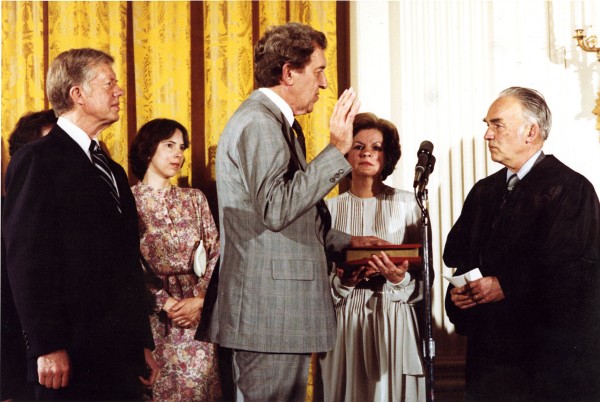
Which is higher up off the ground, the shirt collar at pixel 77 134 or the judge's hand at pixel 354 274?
the shirt collar at pixel 77 134

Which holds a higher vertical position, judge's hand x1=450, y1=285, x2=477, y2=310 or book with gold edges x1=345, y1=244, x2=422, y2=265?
book with gold edges x1=345, y1=244, x2=422, y2=265

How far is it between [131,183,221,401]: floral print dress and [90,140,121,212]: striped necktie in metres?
0.49

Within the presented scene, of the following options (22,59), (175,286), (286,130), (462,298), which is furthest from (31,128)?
(462,298)

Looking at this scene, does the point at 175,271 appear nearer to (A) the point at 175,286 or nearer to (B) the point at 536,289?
(A) the point at 175,286

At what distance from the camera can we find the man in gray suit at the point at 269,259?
85.4 inches

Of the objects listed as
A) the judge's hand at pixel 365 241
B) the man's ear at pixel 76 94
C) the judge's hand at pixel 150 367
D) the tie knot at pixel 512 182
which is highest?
the man's ear at pixel 76 94

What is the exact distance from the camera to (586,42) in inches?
141

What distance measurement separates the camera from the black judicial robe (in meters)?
3.02

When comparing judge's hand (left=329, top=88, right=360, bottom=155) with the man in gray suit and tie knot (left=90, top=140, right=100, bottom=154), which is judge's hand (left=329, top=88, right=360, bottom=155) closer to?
the man in gray suit

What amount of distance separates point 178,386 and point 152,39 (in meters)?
1.80

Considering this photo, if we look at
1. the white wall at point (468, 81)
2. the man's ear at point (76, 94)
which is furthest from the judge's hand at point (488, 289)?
the man's ear at point (76, 94)

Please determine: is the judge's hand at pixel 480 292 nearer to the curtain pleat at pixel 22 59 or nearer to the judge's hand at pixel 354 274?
the judge's hand at pixel 354 274

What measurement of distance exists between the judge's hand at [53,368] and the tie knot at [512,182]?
2.08 metres


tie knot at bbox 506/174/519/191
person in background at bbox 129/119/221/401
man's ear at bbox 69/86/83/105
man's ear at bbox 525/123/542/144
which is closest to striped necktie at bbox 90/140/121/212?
man's ear at bbox 69/86/83/105
